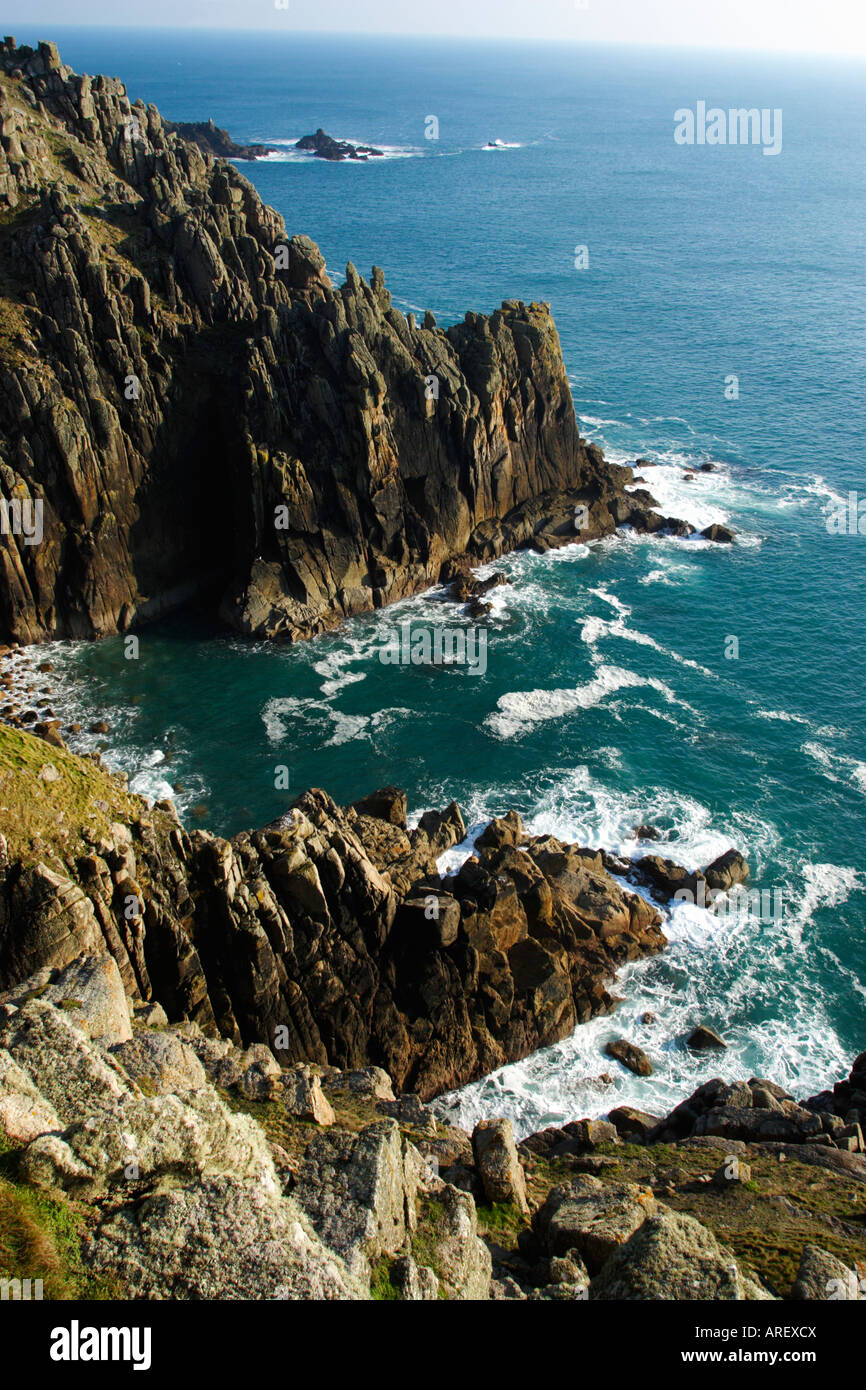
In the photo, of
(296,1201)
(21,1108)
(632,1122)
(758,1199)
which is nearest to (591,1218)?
(758,1199)

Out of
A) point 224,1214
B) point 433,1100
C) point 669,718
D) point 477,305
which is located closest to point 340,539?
point 669,718

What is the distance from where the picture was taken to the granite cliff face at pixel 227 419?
245ft

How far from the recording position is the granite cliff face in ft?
245

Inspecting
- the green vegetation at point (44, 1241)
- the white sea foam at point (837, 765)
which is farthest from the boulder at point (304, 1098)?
the white sea foam at point (837, 765)

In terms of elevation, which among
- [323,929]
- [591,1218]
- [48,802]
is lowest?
[591,1218]

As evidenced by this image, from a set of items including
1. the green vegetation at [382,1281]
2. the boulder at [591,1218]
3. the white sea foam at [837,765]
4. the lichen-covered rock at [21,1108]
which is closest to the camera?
the green vegetation at [382,1281]

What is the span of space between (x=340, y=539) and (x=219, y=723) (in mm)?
20124

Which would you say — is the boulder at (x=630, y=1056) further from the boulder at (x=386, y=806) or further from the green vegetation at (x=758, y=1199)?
the boulder at (x=386, y=806)

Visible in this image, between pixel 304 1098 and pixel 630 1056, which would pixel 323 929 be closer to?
pixel 304 1098

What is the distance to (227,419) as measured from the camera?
265 ft

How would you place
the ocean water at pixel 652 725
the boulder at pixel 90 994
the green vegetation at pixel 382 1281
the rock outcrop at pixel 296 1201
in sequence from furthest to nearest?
the ocean water at pixel 652 725, the boulder at pixel 90 994, the green vegetation at pixel 382 1281, the rock outcrop at pixel 296 1201

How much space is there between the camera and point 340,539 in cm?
7919

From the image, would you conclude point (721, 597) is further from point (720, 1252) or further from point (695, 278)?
point (695, 278)

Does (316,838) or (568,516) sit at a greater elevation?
(568,516)
